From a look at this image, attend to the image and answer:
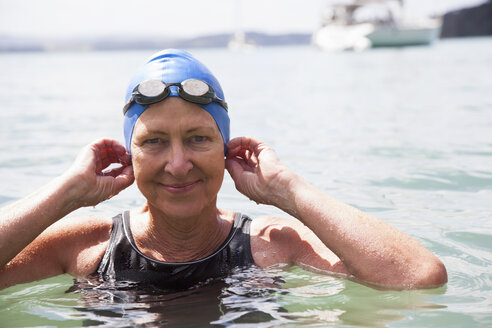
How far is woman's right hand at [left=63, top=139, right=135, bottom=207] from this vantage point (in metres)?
3.62

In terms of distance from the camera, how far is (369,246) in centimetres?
350

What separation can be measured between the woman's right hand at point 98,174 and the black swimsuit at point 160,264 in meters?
0.36

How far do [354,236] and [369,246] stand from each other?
102 millimetres

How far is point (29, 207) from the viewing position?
3.52m

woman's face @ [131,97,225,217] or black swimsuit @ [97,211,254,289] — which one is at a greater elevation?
woman's face @ [131,97,225,217]

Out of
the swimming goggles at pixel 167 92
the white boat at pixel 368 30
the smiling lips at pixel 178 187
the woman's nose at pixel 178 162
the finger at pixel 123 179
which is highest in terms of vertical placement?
the white boat at pixel 368 30

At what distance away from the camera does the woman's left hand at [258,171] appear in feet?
12.3

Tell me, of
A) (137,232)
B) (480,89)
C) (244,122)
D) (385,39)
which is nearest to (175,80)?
(137,232)

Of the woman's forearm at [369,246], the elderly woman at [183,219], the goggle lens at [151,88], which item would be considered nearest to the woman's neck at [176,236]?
the elderly woman at [183,219]

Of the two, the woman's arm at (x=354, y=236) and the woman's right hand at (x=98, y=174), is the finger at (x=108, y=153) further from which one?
the woman's arm at (x=354, y=236)

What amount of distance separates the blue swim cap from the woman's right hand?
5.6 inches

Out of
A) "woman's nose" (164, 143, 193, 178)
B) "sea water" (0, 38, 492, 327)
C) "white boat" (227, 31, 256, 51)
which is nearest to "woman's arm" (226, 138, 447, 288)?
"sea water" (0, 38, 492, 327)

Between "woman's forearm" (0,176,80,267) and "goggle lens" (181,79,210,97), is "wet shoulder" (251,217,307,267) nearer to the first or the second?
"goggle lens" (181,79,210,97)

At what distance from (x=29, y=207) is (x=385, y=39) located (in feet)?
272
